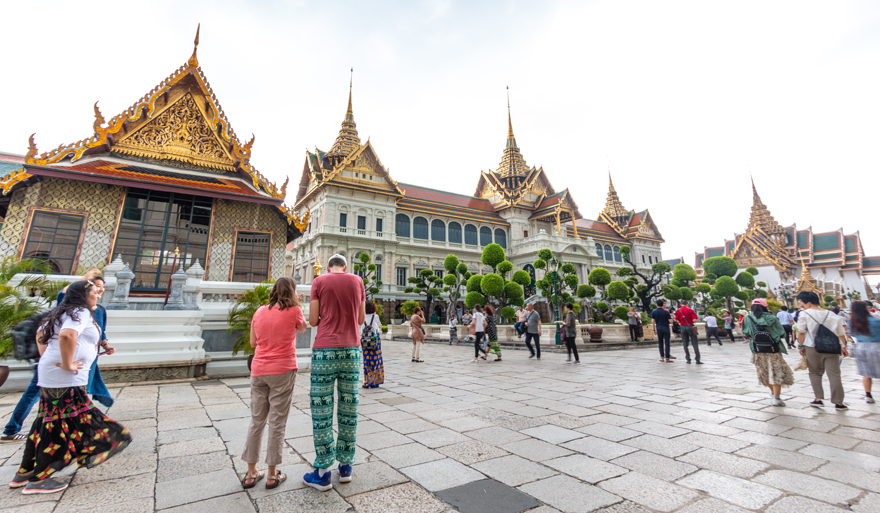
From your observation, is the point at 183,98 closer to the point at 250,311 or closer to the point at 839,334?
the point at 250,311

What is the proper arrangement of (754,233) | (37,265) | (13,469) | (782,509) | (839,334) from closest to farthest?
(782,509), (13,469), (839,334), (37,265), (754,233)

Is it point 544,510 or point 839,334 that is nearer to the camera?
point 544,510

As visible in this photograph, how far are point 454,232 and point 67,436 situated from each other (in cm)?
3430

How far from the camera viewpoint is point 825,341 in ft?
15.8

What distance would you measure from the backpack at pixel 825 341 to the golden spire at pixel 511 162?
133 feet

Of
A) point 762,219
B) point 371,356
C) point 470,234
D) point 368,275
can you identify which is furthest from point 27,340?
point 762,219

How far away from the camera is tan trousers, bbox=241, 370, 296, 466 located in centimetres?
256

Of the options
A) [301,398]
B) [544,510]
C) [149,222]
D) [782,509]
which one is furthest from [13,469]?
[149,222]

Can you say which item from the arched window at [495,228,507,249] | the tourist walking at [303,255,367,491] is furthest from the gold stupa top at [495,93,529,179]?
the tourist walking at [303,255,367,491]

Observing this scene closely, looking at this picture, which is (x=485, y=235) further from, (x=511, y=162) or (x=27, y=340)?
(x=27, y=340)

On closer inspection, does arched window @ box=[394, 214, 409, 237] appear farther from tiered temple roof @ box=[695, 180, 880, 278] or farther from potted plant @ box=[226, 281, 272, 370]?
tiered temple roof @ box=[695, 180, 880, 278]

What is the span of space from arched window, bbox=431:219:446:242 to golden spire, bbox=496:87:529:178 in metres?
12.7

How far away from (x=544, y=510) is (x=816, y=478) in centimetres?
200

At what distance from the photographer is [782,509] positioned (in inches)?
87.8
